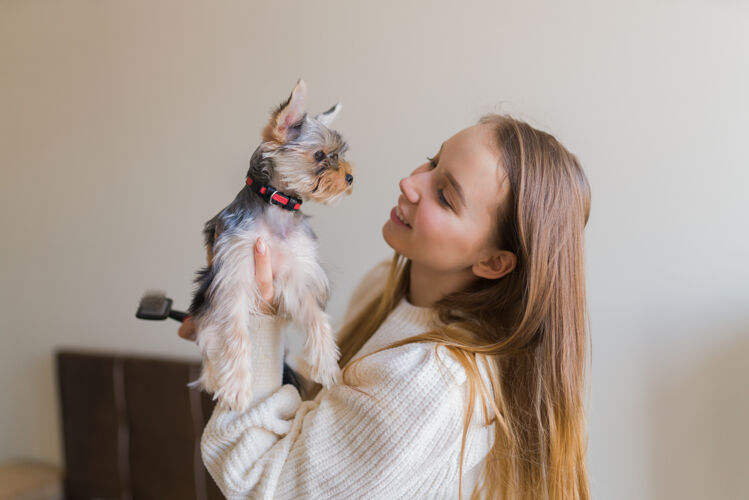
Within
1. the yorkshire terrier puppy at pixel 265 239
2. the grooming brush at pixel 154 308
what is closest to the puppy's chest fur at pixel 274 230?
the yorkshire terrier puppy at pixel 265 239

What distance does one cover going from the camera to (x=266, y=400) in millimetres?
1036

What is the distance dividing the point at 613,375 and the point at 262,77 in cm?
141

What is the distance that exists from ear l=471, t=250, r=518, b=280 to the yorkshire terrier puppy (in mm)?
333

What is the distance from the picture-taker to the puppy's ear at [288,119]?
3.06ft

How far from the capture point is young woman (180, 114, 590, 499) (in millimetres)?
975

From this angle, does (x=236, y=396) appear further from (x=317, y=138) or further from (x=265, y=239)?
(x=317, y=138)

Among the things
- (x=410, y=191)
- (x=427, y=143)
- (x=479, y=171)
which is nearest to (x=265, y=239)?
(x=410, y=191)

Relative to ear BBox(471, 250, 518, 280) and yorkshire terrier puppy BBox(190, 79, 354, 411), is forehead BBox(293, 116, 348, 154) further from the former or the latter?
ear BBox(471, 250, 518, 280)

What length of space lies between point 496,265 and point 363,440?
44 cm

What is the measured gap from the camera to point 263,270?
972 mm

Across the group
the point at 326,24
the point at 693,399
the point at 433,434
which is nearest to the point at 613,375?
the point at 693,399

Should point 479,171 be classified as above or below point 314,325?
above

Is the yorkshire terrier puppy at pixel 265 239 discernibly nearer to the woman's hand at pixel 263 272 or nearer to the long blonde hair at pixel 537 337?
the woman's hand at pixel 263 272

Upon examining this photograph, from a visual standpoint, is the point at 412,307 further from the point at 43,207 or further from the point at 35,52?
the point at 35,52
